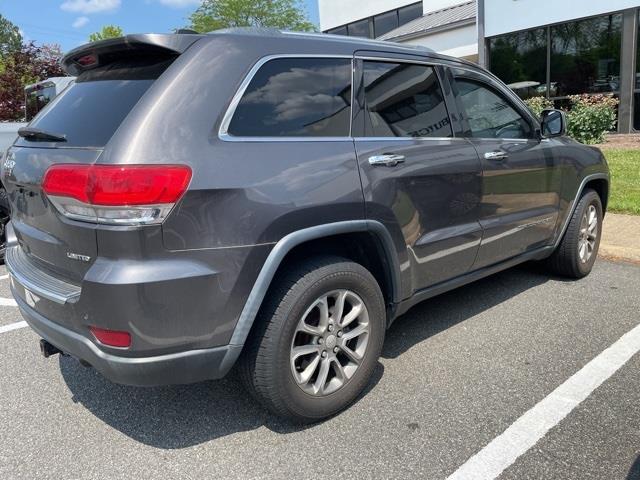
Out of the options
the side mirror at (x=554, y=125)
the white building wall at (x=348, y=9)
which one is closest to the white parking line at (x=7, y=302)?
the side mirror at (x=554, y=125)

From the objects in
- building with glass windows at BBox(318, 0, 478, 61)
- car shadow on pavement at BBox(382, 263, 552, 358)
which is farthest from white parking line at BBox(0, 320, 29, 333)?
building with glass windows at BBox(318, 0, 478, 61)

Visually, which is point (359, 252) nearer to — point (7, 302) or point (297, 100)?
point (297, 100)

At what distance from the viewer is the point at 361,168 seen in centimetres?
286

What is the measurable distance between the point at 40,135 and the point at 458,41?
19.1m

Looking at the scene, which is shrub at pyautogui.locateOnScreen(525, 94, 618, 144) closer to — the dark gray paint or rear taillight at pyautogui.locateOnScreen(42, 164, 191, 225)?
the dark gray paint

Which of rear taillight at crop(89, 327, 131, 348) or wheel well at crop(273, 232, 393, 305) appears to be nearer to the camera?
rear taillight at crop(89, 327, 131, 348)

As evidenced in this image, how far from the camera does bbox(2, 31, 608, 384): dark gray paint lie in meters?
2.27

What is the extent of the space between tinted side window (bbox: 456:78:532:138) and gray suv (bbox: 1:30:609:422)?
215 millimetres

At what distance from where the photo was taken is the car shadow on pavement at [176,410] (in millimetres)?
2840

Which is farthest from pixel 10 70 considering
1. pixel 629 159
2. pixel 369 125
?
pixel 369 125

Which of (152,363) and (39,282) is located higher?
(39,282)

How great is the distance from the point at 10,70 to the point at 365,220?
68.3 feet

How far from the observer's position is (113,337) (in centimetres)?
232

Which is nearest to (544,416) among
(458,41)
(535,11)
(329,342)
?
(329,342)
